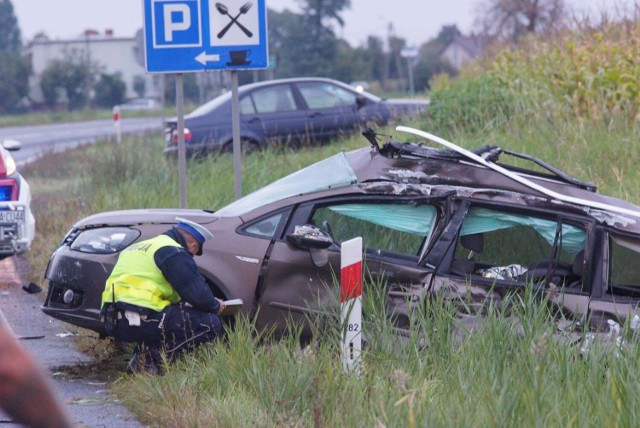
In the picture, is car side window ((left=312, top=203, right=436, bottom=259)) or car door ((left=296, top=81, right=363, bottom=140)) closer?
car side window ((left=312, top=203, right=436, bottom=259))

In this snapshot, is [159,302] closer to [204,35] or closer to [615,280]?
[615,280]

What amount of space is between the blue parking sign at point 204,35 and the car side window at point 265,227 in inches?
114

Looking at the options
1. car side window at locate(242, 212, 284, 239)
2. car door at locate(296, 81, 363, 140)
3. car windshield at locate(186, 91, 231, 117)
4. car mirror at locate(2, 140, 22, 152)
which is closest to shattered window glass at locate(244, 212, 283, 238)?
car side window at locate(242, 212, 284, 239)

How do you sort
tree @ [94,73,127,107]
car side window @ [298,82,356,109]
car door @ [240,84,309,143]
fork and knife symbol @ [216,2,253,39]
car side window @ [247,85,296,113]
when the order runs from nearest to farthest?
fork and knife symbol @ [216,2,253,39] → car door @ [240,84,309,143] → car side window @ [247,85,296,113] → car side window @ [298,82,356,109] → tree @ [94,73,127,107]

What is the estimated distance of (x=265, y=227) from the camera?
6594mm

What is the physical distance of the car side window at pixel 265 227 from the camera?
6570 millimetres

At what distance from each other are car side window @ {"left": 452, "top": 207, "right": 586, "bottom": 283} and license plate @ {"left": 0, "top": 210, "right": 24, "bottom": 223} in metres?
4.71

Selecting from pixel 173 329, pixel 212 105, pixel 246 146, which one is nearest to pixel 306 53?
pixel 212 105

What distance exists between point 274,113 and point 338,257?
10583mm

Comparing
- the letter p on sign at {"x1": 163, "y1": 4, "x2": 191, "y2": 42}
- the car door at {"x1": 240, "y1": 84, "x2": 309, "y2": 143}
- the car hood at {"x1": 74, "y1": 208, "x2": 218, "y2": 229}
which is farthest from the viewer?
the car door at {"x1": 240, "y1": 84, "x2": 309, "y2": 143}

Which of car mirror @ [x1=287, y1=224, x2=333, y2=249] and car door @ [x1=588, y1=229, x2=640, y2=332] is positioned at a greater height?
car mirror @ [x1=287, y1=224, x2=333, y2=249]

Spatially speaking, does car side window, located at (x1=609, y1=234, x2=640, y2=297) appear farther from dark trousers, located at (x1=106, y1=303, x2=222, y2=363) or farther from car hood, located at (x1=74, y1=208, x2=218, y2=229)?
car hood, located at (x1=74, y1=208, x2=218, y2=229)

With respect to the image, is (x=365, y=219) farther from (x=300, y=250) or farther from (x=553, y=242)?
(x=553, y=242)

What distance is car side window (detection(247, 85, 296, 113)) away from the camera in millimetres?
16703
